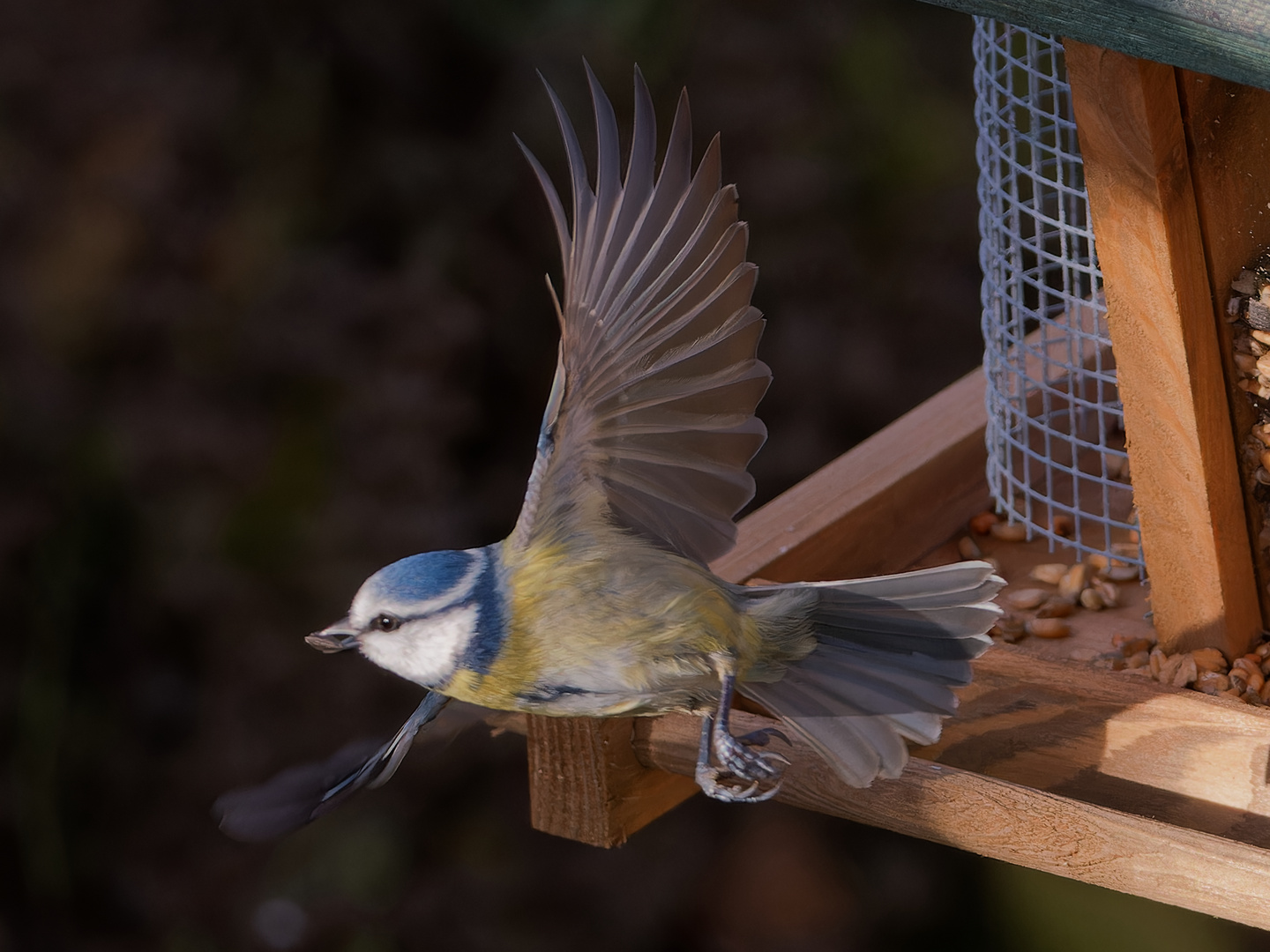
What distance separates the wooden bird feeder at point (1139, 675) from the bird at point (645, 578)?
115mm

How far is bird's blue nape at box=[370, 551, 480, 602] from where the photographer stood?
1114mm

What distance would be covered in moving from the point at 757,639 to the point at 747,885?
1909mm

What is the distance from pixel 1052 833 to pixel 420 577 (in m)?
0.60

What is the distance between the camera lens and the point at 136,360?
2.57 metres

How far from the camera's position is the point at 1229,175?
1.51 meters

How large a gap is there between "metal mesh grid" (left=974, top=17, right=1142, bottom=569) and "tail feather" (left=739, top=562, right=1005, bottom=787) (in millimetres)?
522

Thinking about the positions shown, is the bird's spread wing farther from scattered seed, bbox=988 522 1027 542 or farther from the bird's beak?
scattered seed, bbox=988 522 1027 542

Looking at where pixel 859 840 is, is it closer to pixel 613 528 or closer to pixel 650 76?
pixel 650 76

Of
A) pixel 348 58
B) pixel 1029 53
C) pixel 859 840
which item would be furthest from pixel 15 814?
pixel 1029 53

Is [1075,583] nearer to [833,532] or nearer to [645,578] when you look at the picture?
[833,532]

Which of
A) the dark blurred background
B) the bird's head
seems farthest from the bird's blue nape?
the dark blurred background

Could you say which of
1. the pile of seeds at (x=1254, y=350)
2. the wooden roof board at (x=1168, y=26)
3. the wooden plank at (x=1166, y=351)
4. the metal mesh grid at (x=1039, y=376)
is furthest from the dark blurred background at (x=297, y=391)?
the wooden roof board at (x=1168, y=26)

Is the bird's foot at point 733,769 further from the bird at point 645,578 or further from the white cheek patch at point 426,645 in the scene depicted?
the white cheek patch at point 426,645

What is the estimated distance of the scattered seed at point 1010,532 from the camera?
2.05 m
